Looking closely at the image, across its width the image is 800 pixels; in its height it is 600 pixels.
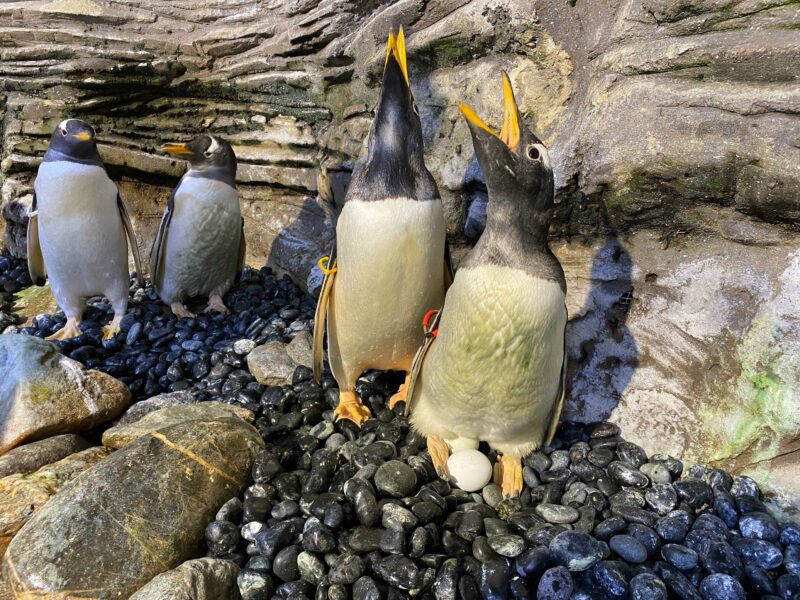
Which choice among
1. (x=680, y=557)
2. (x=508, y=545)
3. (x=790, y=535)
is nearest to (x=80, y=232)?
(x=508, y=545)

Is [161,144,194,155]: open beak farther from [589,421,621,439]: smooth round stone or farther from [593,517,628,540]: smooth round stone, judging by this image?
[593,517,628,540]: smooth round stone

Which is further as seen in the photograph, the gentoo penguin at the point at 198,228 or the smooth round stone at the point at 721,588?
the gentoo penguin at the point at 198,228

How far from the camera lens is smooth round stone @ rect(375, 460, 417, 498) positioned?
176cm

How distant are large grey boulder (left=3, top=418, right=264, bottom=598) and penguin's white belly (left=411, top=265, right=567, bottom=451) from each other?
28.3 inches

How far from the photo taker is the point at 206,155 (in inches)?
137

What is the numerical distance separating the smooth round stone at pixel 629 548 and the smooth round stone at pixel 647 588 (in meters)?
0.09

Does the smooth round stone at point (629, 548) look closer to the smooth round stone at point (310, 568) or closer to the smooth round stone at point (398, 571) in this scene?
the smooth round stone at point (398, 571)

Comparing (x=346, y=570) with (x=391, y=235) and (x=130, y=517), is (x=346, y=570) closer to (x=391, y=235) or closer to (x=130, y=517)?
(x=130, y=517)

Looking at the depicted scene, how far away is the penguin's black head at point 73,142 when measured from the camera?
124 inches

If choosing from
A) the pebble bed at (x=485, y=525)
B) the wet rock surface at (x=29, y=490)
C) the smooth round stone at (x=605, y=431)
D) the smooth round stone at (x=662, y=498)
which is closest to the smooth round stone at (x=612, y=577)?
the pebble bed at (x=485, y=525)

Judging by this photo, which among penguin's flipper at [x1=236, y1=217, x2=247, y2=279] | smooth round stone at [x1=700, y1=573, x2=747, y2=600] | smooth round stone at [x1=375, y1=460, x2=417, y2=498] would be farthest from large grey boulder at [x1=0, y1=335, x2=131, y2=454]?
smooth round stone at [x1=700, y1=573, x2=747, y2=600]

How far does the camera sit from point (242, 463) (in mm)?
1862

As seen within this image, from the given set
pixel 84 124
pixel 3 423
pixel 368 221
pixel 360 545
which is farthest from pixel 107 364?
pixel 360 545

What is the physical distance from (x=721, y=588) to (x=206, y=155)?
326 cm
